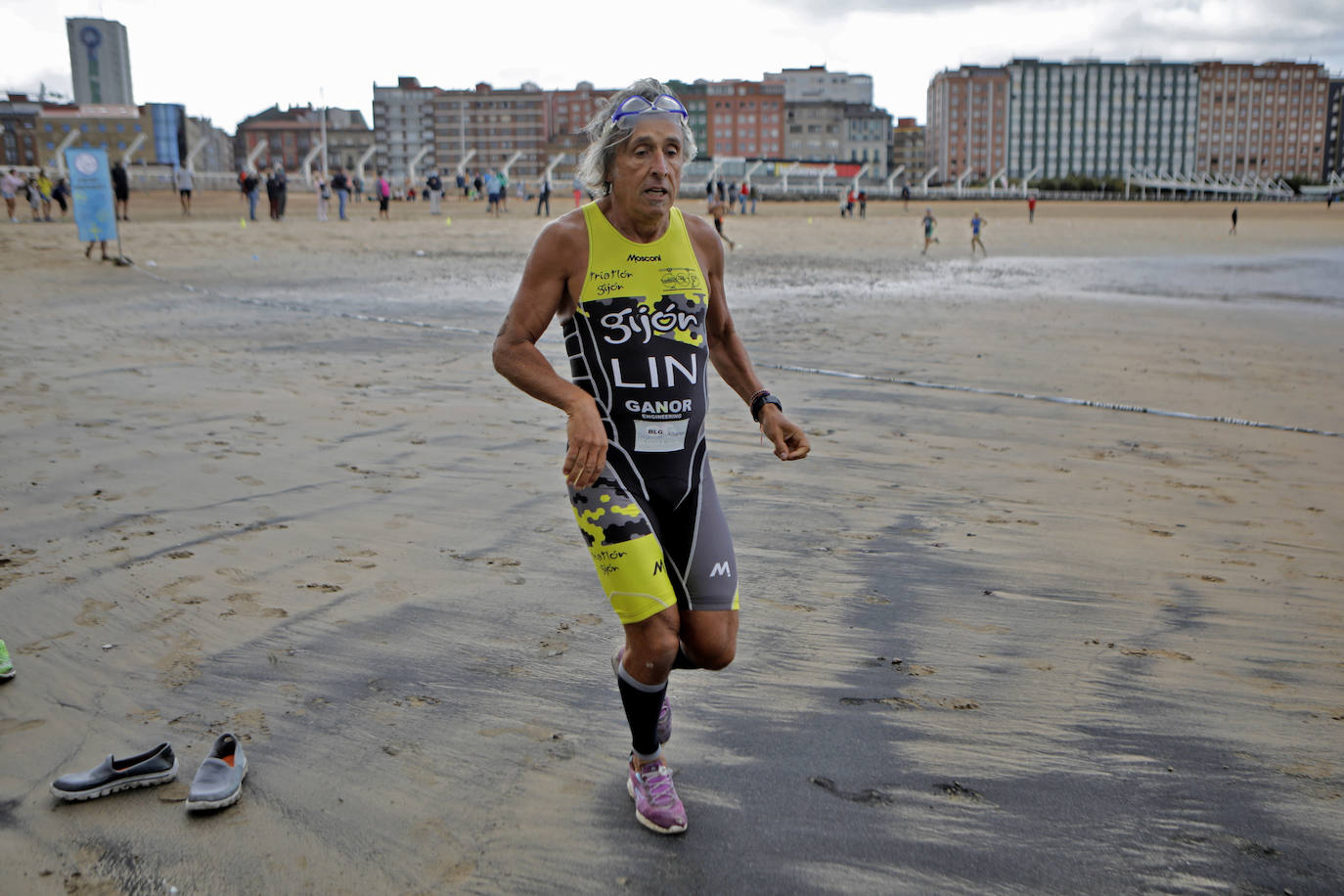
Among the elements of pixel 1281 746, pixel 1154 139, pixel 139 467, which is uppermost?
pixel 1154 139

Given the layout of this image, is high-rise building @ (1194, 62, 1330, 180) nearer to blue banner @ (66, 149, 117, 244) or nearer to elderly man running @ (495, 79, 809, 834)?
blue banner @ (66, 149, 117, 244)

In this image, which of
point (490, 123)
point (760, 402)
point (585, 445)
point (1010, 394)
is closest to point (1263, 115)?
point (490, 123)

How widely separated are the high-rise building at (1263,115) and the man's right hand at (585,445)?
668 ft

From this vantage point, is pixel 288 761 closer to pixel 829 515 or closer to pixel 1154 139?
pixel 829 515

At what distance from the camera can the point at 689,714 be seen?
10.4ft

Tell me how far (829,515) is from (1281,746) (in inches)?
91.8

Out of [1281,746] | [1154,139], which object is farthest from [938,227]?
[1154,139]

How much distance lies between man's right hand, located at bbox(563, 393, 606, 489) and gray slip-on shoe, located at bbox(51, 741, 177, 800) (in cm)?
128

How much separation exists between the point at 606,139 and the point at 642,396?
65 cm

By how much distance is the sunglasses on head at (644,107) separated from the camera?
2.65 metres

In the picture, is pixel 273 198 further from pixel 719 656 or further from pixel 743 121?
pixel 743 121

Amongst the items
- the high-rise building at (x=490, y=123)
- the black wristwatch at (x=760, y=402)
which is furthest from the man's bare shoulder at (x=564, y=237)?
the high-rise building at (x=490, y=123)

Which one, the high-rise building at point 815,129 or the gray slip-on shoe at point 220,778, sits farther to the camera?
the high-rise building at point 815,129

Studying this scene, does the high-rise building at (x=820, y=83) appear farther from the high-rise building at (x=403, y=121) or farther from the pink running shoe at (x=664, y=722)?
the pink running shoe at (x=664, y=722)
